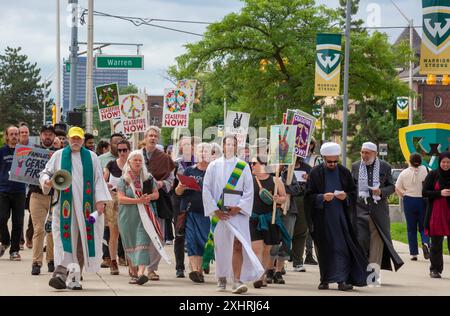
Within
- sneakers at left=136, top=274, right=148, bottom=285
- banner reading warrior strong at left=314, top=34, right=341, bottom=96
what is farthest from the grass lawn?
sneakers at left=136, top=274, right=148, bottom=285

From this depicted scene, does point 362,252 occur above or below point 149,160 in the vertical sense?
below

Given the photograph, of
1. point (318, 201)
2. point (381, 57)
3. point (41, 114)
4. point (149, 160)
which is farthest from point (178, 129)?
point (41, 114)

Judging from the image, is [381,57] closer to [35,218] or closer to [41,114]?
[35,218]

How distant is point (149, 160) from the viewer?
50.0ft

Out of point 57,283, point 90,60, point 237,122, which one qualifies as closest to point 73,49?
point 90,60

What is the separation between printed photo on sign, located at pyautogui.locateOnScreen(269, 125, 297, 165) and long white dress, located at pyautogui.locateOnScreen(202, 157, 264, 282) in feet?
4.71

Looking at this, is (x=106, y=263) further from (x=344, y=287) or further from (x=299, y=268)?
(x=344, y=287)

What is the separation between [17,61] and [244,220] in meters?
113

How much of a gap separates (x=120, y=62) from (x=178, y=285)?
51.0ft

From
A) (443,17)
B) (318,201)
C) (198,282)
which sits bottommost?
(198,282)

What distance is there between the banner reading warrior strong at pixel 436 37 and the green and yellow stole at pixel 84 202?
35.2 ft

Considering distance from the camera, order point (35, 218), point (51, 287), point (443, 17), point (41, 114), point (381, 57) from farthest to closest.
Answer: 1. point (41, 114)
2. point (381, 57)
3. point (443, 17)
4. point (35, 218)
5. point (51, 287)

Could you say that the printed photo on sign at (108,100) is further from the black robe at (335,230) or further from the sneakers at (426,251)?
the black robe at (335,230)

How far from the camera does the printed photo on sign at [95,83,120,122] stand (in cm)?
2266
